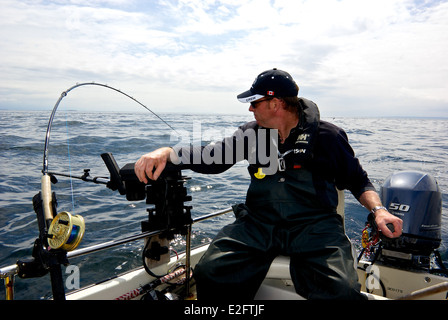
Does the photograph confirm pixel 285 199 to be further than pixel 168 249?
No

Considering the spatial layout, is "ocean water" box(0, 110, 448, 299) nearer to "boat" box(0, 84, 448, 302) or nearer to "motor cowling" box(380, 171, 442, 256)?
"boat" box(0, 84, 448, 302)

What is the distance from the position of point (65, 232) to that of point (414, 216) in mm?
2648

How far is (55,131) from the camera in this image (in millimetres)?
13070

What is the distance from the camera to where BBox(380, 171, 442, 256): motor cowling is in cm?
253

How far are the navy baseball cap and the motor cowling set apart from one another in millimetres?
1409

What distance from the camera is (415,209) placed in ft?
8.73

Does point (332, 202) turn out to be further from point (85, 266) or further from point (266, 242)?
point (85, 266)

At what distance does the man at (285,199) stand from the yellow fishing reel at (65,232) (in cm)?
49

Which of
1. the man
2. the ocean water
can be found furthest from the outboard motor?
the ocean water

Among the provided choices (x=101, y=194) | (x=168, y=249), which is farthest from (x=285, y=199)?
(x=101, y=194)

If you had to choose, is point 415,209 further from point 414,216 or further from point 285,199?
point 285,199

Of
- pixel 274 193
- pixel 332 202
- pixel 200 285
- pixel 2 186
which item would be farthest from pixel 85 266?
pixel 2 186

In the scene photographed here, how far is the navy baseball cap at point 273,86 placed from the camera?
2207mm
